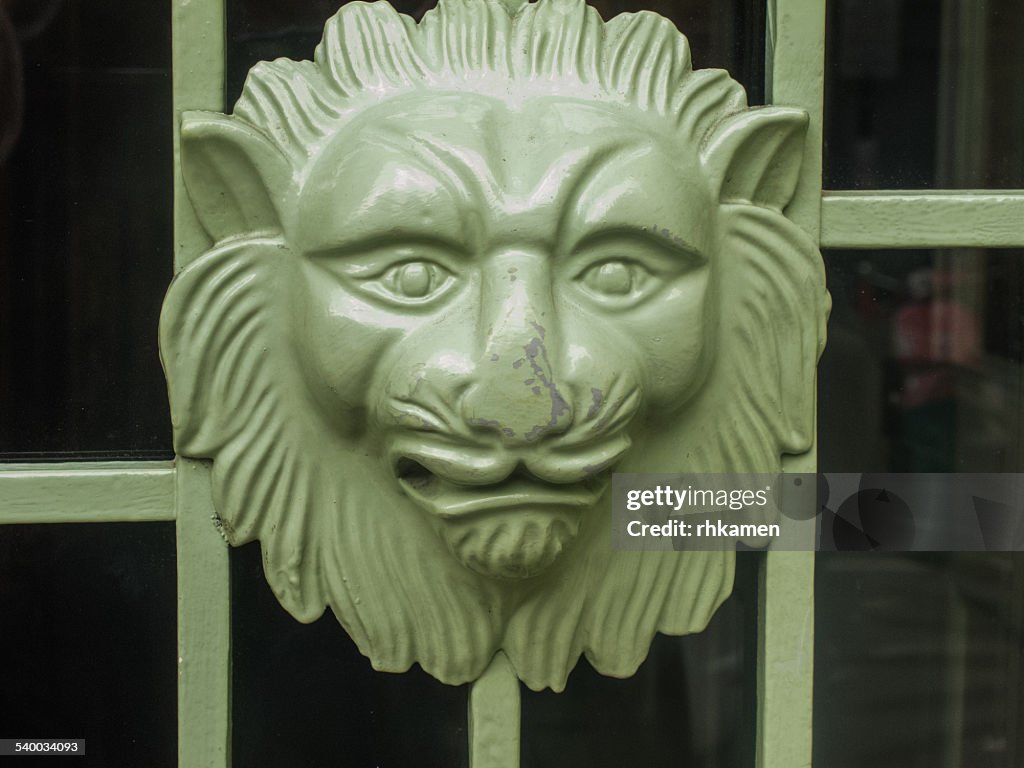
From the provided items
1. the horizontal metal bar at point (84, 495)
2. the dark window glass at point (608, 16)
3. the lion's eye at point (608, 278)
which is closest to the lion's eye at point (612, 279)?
the lion's eye at point (608, 278)

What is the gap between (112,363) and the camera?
2.52 ft

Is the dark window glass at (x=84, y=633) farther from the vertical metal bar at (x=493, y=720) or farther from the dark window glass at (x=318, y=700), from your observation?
the vertical metal bar at (x=493, y=720)

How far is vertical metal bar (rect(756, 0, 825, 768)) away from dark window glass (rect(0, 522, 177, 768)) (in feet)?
1.49

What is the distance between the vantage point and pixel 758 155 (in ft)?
2.31

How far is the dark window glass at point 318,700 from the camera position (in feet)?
2.56

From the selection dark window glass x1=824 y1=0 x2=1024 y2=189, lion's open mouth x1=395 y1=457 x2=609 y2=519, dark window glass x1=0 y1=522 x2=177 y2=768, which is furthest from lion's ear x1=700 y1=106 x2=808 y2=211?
dark window glass x1=0 y1=522 x2=177 y2=768

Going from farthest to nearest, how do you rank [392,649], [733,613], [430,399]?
[733,613], [392,649], [430,399]

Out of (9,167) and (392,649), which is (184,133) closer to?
(9,167)

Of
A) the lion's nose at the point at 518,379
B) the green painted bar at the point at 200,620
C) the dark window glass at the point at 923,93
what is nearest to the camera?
the lion's nose at the point at 518,379

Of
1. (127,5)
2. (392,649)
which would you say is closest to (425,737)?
(392,649)

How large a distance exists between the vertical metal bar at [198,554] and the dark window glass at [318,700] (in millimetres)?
57

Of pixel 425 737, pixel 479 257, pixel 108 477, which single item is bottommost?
pixel 425 737

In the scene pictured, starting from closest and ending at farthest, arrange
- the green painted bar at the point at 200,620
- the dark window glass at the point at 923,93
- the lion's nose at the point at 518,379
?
the lion's nose at the point at 518,379 < the green painted bar at the point at 200,620 < the dark window glass at the point at 923,93

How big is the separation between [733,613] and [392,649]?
0.93 ft
